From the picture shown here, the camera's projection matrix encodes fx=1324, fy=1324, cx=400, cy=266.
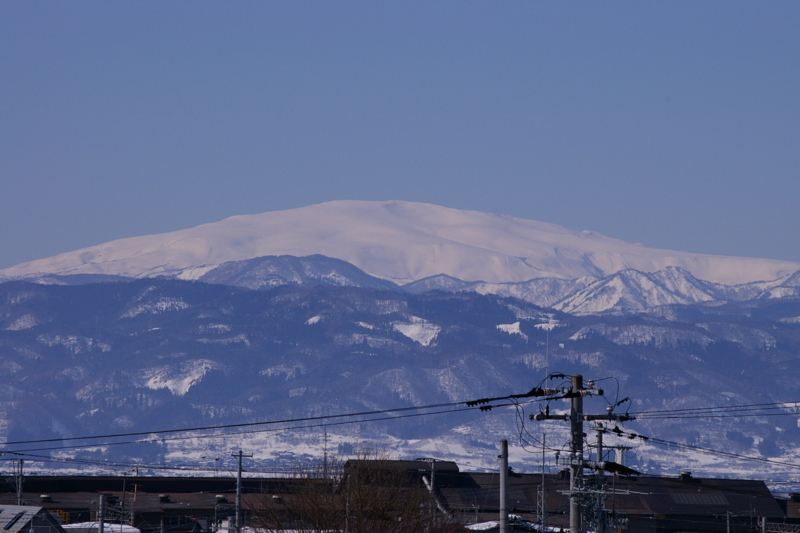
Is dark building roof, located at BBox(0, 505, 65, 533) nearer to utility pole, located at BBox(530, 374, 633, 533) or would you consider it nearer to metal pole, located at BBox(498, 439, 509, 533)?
metal pole, located at BBox(498, 439, 509, 533)

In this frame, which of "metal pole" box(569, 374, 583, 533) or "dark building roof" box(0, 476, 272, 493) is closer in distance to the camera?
"metal pole" box(569, 374, 583, 533)

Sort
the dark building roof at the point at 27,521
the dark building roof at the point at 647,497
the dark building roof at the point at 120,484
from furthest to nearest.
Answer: the dark building roof at the point at 120,484
the dark building roof at the point at 647,497
the dark building roof at the point at 27,521

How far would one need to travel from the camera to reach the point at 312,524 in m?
80.4

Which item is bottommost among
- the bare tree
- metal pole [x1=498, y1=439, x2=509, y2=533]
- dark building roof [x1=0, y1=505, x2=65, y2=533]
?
dark building roof [x1=0, y1=505, x2=65, y2=533]

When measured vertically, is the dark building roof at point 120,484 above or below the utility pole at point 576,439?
below

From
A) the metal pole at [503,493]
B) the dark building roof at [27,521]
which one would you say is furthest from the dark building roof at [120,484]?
the metal pole at [503,493]

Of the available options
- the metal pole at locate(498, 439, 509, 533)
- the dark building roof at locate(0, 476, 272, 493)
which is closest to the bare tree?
the metal pole at locate(498, 439, 509, 533)

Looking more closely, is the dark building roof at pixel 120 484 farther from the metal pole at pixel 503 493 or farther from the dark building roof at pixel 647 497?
the metal pole at pixel 503 493

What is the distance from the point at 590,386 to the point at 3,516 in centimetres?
5732

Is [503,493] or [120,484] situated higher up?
[503,493]

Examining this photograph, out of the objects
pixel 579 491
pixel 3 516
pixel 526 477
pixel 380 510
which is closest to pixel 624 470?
pixel 579 491

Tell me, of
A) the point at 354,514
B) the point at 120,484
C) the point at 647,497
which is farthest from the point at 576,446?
the point at 120,484

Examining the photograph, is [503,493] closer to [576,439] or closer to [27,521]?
[576,439]

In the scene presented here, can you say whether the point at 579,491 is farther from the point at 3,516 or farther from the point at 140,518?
the point at 140,518
